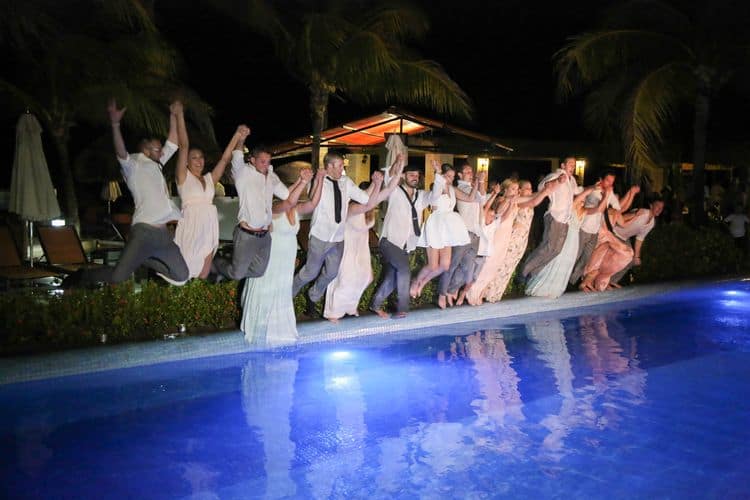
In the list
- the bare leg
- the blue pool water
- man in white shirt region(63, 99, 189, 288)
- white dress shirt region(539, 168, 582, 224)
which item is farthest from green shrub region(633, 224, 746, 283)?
man in white shirt region(63, 99, 189, 288)

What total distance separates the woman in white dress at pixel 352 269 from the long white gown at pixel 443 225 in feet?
2.77

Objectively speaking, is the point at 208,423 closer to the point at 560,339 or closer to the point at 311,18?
the point at 560,339

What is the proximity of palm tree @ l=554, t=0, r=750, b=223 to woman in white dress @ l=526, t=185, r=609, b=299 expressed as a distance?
4.07m

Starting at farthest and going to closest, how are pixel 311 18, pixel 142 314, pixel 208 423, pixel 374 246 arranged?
pixel 311 18
pixel 374 246
pixel 142 314
pixel 208 423

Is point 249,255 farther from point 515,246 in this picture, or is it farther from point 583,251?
point 583,251

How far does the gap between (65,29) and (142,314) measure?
21.8 feet

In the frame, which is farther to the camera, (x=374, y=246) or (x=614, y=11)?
(x=614, y=11)

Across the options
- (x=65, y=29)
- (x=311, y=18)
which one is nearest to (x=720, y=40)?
(x=311, y=18)

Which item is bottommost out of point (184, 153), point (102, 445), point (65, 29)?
point (102, 445)

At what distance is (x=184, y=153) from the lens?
8.52 metres

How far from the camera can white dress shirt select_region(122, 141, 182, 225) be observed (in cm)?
818

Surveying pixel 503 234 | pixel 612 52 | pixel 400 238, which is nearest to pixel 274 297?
pixel 400 238

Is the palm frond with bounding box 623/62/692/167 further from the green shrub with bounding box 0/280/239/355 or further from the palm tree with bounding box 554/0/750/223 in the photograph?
the green shrub with bounding box 0/280/239/355

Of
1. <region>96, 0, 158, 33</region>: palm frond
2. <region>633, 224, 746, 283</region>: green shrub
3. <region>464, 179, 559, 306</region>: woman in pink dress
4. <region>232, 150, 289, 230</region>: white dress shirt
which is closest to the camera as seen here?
<region>232, 150, 289, 230</region>: white dress shirt
